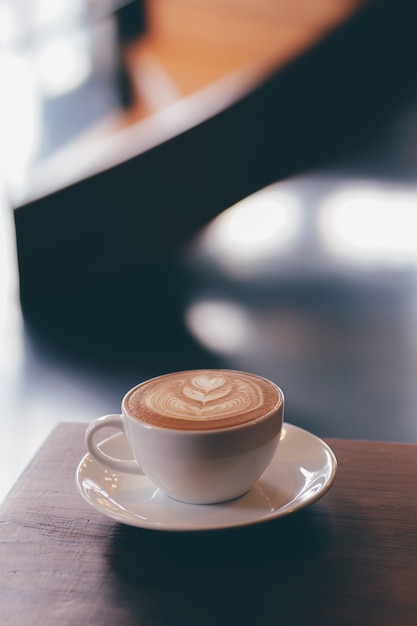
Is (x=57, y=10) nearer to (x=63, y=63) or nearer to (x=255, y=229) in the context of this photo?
(x=63, y=63)

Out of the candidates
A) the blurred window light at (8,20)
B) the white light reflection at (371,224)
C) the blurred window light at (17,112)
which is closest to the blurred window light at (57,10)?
the blurred window light at (8,20)

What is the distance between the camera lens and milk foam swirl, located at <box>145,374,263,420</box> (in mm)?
735

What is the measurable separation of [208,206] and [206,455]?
3428 mm

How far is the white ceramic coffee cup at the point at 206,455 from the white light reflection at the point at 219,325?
5.72 ft

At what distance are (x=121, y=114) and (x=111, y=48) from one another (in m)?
0.47

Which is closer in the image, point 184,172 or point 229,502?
point 229,502

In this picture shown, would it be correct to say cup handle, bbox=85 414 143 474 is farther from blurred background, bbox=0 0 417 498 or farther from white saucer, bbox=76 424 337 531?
blurred background, bbox=0 0 417 498

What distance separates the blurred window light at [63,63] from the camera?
4176 millimetres

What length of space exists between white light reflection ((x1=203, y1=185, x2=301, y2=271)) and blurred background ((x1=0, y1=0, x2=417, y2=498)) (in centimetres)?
2

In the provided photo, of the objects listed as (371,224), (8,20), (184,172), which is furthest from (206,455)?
(8,20)

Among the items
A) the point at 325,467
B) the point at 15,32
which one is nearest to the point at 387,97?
the point at 15,32

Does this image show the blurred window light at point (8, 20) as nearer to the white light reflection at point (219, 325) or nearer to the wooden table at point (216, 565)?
the white light reflection at point (219, 325)

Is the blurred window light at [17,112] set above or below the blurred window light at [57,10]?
below

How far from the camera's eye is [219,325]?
2.77 meters
